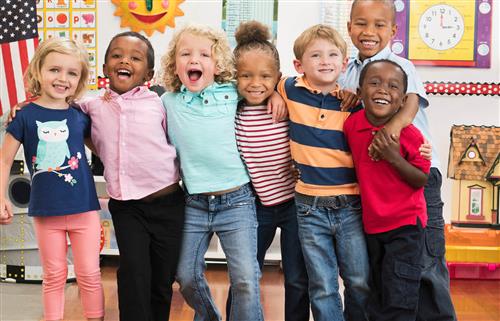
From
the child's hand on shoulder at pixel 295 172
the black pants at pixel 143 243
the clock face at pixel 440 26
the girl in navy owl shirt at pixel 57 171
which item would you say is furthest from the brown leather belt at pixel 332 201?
the clock face at pixel 440 26

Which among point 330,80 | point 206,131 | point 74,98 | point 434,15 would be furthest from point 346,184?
point 434,15

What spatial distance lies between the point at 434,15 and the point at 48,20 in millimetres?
2704

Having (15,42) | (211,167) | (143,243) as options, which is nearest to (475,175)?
(211,167)

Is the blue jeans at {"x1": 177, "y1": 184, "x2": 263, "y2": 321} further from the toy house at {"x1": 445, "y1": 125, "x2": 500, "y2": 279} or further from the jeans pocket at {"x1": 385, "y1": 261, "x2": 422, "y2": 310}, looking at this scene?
the toy house at {"x1": 445, "y1": 125, "x2": 500, "y2": 279}

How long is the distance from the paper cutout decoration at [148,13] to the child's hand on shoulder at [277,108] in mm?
2293

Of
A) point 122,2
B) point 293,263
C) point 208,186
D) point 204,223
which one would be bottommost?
point 293,263

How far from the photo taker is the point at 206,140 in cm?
215

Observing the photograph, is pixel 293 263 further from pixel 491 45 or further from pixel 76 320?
pixel 491 45

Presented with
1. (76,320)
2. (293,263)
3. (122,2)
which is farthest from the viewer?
(122,2)

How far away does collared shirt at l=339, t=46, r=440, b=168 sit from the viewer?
2170 millimetres

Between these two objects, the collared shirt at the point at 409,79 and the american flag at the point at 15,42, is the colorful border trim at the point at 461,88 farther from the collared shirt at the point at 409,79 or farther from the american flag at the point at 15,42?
the american flag at the point at 15,42

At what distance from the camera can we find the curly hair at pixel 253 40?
2.23 metres

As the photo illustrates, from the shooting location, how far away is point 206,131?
2.16m

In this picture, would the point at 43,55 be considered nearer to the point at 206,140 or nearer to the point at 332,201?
the point at 206,140
